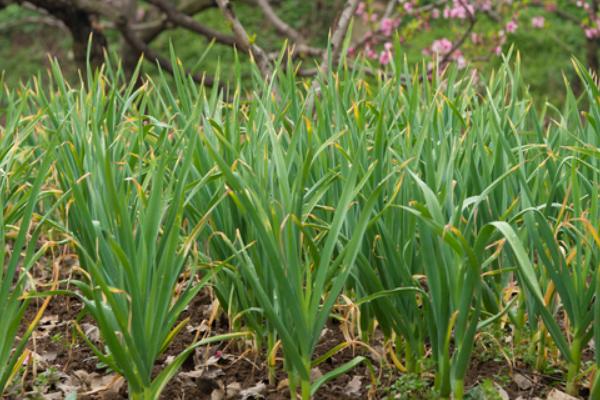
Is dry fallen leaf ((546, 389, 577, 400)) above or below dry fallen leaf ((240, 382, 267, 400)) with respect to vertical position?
above

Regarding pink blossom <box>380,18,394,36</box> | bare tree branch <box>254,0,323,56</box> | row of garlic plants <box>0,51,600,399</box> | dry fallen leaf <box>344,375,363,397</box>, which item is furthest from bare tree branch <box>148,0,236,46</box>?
dry fallen leaf <box>344,375,363,397</box>

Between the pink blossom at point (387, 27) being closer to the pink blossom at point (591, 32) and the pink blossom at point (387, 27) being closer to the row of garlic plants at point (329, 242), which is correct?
the pink blossom at point (591, 32)

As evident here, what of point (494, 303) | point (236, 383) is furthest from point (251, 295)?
point (494, 303)

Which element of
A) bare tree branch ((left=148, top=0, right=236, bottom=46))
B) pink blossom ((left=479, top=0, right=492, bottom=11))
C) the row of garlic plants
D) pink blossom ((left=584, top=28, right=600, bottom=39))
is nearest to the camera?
the row of garlic plants

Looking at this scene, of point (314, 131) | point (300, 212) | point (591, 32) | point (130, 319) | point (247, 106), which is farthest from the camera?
point (591, 32)

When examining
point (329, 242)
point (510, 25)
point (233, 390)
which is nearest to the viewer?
point (329, 242)

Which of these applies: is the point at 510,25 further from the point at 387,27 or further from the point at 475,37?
the point at 387,27

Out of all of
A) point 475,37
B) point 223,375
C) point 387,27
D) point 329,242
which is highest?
point 329,242

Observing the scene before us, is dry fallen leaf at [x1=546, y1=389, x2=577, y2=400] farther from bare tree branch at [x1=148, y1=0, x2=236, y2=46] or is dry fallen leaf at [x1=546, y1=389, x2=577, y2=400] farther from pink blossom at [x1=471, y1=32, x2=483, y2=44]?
pink blossom at [x1=471, y1=32, x2=483, y2=44]

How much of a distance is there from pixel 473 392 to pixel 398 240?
0.39 m

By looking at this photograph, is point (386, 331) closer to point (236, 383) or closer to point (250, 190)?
point (236, 383)

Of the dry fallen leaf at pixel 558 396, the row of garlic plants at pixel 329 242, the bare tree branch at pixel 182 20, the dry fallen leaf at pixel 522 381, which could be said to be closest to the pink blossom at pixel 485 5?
the bare tree branch at pixel 182 20

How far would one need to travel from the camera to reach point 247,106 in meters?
3.49

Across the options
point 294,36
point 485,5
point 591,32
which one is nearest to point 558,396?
point 294,36
